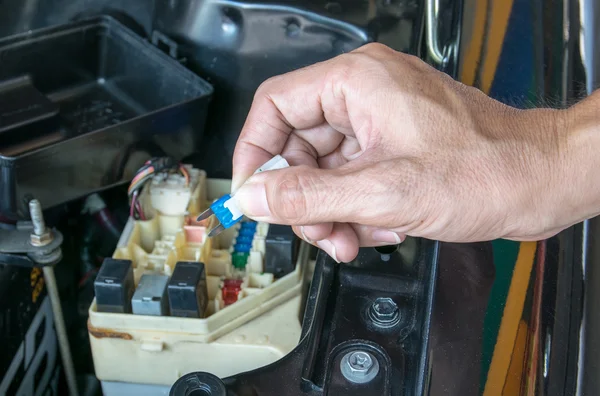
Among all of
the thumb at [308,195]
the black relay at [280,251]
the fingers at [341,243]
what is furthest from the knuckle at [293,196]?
the black relay at [280,251]

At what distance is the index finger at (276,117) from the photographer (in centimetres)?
83

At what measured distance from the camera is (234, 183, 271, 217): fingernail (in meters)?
0.69

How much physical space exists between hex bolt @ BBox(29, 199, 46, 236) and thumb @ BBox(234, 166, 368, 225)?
1.03 feet

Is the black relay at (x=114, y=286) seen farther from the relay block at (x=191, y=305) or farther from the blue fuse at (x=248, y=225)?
the blue fuse at (x=248, y=225)

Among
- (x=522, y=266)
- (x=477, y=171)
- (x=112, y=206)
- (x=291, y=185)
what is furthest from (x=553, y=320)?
(x=112, y=206)

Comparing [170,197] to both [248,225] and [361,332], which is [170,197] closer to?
[248,225]

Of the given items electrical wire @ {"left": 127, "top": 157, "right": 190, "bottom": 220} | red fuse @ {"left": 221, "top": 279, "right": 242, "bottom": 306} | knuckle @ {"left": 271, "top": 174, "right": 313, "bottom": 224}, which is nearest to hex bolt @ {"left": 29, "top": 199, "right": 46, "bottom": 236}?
electrical wire @ {"left": 127, "top": 157, "right": 190, "bottom": 220}

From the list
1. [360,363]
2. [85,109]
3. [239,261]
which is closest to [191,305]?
[239,261]

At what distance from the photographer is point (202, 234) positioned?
970 mm

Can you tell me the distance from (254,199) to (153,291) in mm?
231

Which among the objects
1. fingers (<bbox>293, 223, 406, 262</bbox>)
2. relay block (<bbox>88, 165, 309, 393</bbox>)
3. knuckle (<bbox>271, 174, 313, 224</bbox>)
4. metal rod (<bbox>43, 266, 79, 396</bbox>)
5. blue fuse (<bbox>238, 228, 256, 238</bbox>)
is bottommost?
metal rod (<bbox>43, 266, 79, 396</bbox>)

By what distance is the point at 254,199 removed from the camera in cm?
70

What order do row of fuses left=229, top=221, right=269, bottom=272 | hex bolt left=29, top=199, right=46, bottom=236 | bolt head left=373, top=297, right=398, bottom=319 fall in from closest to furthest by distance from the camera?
1. bolt head left=373, top=297, right=398, bottom=319
2. hex bolt left=29, top=199, right=46, bottom=236
3. row of fuses left=229, top=221, right=269, bottom=272

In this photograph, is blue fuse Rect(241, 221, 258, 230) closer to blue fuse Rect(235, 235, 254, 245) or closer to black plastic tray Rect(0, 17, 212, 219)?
blue fuse Rect(235, 235, 254, 245)
